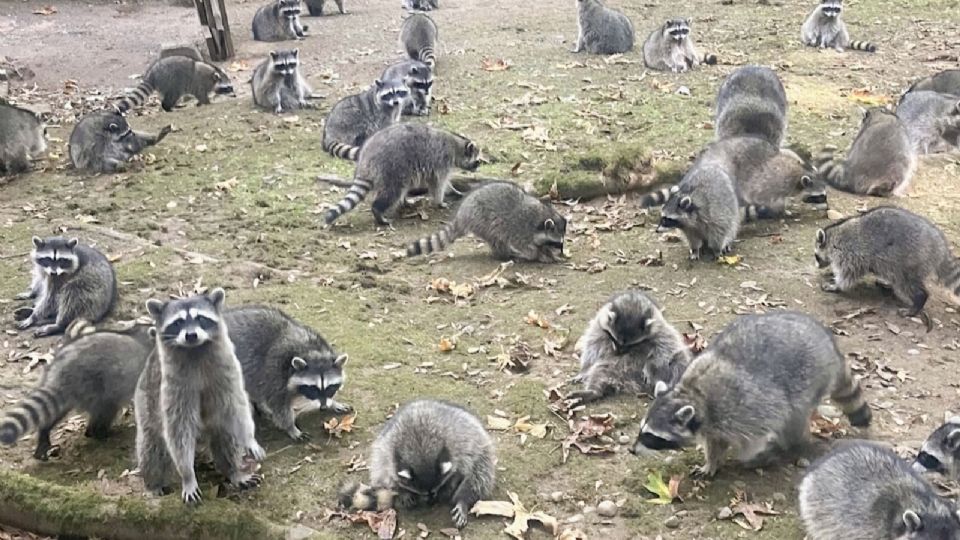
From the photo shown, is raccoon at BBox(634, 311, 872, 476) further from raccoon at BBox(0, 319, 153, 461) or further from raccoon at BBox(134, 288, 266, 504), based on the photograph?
raccoon at BBox(0, 319, 153, 461)

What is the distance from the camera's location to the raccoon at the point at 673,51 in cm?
1219

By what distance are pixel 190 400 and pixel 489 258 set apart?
12.0 ft

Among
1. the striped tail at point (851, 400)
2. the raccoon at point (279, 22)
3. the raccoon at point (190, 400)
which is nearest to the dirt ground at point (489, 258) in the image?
the striped tail at point (851, 400)

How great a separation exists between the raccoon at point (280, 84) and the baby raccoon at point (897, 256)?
6925 mm

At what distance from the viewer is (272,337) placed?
5.16m

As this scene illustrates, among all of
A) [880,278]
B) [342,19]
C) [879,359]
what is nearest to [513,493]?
[879,359]

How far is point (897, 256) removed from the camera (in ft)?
20.3

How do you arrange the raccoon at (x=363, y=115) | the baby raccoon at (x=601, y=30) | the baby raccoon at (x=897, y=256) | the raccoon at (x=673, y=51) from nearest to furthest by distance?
the baby raccoon at (x=897, y=256), the raccoon at (x=363, y=115), the raccoon at (x=673, y=51), the baby raccoon at (x=601, y=30)

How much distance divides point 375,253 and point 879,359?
3.88 metres

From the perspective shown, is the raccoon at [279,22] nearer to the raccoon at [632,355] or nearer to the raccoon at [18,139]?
the raccoon at [18,139]

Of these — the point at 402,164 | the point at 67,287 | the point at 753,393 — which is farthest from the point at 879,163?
the point at 67,287

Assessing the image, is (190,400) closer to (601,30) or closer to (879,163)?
(879,163)

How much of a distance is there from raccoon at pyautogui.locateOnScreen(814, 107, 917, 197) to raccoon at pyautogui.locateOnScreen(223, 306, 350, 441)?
17.3 ft

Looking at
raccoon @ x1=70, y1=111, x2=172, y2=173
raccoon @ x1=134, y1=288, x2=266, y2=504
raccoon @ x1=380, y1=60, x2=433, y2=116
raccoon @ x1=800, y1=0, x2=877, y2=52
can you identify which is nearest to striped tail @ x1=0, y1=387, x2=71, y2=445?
raccoon @ x1=134, y1=288, x2=266, y2=504
